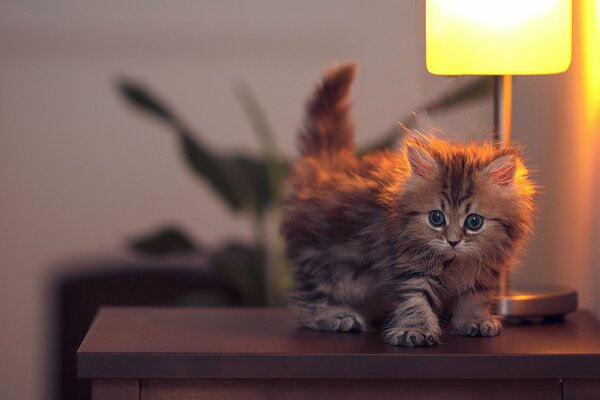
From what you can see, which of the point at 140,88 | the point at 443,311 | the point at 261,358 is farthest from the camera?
the point at 140,88

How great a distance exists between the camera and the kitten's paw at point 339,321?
1.47m

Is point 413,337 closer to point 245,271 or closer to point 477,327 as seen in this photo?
point 477,327

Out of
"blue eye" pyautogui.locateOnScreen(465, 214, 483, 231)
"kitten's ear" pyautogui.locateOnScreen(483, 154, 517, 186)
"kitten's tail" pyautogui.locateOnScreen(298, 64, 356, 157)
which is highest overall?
"kitten's tail" pyautogui.locateOnScreen(298, 64, 356, 157)

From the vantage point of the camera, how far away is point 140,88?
2.66 meters

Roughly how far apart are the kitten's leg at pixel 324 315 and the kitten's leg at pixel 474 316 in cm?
14

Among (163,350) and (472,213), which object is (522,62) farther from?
(163,350)

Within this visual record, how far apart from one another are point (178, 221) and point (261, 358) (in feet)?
4.82

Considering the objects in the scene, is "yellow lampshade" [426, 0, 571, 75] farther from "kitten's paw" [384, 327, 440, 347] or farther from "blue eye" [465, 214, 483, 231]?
"kitten's paw" [384, 327, 440, 347]

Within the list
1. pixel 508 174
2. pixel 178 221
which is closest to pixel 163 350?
pixel 508 174

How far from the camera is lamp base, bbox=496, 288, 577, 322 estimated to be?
1577 millimetres

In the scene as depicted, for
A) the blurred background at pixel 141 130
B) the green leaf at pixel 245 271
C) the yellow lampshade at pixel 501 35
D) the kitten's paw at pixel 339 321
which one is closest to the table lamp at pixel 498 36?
the yellow lampshade at pixel 501 35

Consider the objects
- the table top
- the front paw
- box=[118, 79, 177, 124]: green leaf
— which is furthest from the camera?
box=[118, 79, 177, 124]: green leaf

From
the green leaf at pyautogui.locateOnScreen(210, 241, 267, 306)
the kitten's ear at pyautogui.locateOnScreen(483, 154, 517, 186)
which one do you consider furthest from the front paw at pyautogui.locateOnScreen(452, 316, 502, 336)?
the green leaf at pyautogui.locateOnScreen(210, 241, 267, 306)

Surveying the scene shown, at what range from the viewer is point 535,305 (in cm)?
158
